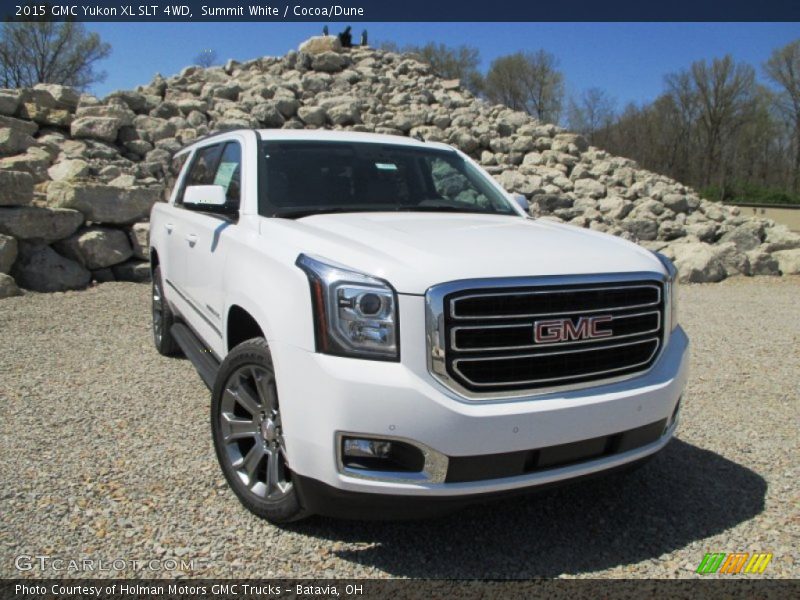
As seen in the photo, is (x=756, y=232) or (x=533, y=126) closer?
(x=756, y=232)

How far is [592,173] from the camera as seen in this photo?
57.9 feet

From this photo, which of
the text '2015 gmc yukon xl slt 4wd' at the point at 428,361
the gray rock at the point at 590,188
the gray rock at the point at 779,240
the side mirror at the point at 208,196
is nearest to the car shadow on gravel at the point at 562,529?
the text '2015 gmc yukon xl slt 4wd' at the point at 428,361

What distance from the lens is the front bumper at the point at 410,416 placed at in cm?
253

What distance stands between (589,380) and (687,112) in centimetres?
5225

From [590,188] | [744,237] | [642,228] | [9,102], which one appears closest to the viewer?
[9,102]

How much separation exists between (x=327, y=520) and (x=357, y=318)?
1187 mm

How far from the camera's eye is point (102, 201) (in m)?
10.4

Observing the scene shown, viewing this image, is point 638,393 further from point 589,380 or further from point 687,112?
point 687,112

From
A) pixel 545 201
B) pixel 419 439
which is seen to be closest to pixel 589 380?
pixel 419 439

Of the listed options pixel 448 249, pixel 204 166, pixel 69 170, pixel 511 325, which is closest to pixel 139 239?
pixel 69 170

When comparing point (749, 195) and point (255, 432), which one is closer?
point (255, 432)

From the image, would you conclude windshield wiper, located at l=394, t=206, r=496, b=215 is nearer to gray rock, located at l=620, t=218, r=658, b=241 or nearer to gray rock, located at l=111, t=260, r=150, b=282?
gray rock, located at l=111, t=260, r=150, b=282

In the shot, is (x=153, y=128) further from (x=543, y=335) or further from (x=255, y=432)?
(x=543, y=335)

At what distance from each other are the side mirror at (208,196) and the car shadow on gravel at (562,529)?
177 centimetres
